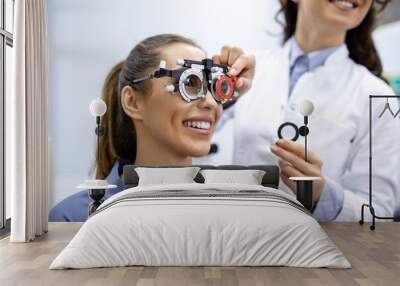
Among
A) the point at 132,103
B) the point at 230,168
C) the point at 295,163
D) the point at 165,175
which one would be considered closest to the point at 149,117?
the point at 132,103

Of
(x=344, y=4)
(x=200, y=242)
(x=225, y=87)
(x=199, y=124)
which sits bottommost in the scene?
(x=200, y=242)

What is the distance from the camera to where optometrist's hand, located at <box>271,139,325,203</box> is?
7219 mm

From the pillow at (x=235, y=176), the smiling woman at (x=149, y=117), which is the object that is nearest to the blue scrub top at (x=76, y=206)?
the smiling woman at (x=149, y=117)

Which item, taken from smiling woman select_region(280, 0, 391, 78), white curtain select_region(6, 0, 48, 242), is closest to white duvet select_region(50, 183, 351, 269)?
white curtain select_region(6, 0, 48, 242)

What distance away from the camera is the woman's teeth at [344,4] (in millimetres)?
7227

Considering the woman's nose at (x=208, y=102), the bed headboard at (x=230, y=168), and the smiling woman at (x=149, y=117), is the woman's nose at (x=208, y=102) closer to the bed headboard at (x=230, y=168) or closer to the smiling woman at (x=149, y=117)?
the smiling woman at (x=149, y=117)

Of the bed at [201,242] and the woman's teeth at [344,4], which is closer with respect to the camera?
the bed at [201,242]

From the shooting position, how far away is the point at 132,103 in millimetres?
7258

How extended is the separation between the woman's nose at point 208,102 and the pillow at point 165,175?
801 mm

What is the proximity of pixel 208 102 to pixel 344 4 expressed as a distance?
6.38 ft

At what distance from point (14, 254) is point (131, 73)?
2.85 m

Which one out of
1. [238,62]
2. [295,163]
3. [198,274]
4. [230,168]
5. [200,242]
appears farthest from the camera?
[238,62]

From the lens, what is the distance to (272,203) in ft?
16.2

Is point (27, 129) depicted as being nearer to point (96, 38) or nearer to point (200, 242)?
point (96, 38)
